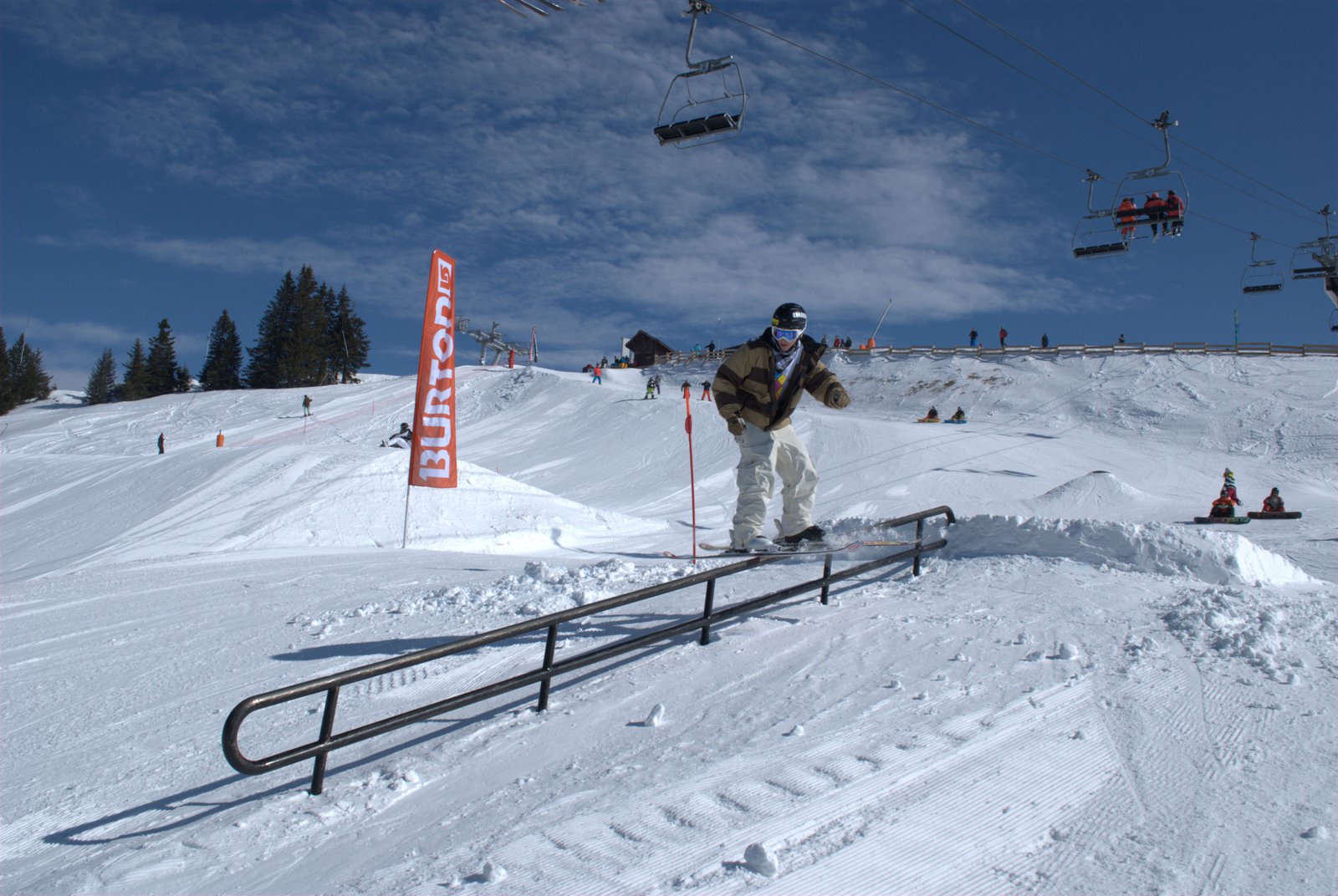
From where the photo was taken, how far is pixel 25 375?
85000 mm

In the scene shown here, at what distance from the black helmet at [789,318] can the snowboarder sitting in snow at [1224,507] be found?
49.4ft

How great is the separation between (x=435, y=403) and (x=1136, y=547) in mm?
9826

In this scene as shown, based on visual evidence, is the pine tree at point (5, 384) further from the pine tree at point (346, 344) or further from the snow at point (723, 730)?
the snow at point (723, 730)

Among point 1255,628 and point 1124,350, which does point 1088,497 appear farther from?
point 1124,350

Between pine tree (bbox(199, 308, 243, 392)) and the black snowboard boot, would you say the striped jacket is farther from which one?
pine tree (bbox(199, 308, 243, 392))

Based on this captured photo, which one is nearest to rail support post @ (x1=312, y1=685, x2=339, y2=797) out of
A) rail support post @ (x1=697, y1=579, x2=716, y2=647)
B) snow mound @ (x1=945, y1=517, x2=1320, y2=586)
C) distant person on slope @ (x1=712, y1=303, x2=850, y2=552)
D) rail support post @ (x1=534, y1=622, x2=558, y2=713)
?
rail support post @ (x1=534, y1=622, x2=558, y2=713)

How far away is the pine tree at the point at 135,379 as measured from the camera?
276ft

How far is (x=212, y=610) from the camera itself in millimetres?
8438

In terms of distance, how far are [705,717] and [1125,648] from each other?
2.88m

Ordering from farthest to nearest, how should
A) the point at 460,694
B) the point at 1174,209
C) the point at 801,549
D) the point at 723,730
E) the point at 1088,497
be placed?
1. the point at 1088,497
2. the point at 1174,209
3. the point at 801,549
4. the point at 460,694
5. the point at 723,730

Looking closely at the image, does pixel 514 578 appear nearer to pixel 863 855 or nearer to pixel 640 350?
pixel 863 855

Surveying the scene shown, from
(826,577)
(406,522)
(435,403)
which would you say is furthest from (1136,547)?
(406,522)

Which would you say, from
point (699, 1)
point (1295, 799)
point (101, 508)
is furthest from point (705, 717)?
point (101, 508)

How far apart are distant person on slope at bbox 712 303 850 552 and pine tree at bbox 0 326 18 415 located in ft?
313
